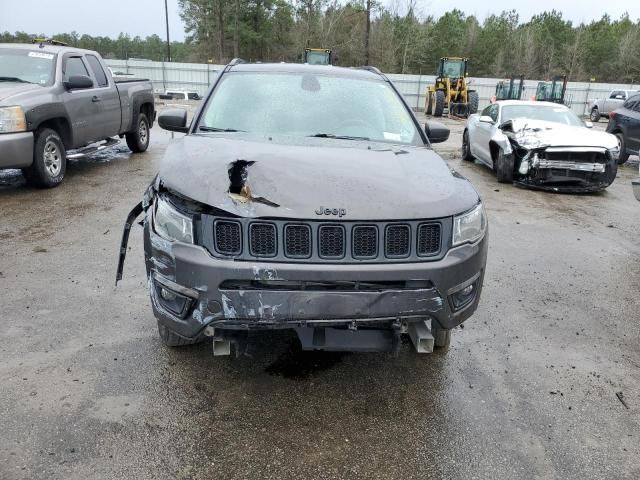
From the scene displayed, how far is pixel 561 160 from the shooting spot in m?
8.71

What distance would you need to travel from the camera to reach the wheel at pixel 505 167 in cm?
920

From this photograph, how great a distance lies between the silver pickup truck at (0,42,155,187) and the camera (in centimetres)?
664

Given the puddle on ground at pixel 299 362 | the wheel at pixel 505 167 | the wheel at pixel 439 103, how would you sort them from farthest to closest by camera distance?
1. the wheel at pixel 439 103
2. the wheel at pixel 505 167
3. the puddle on ground at pixel 299 362

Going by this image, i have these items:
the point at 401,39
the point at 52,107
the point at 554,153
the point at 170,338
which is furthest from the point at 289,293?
the point at 401,39

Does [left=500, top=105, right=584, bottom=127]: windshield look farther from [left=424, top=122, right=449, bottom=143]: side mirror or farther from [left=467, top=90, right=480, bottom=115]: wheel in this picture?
[left=467, top=90, right=480, bottom=115]: wheel

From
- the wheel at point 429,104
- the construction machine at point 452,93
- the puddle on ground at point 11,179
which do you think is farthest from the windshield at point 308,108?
the wheel at point 429,104

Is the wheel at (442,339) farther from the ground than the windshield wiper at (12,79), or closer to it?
closer to it

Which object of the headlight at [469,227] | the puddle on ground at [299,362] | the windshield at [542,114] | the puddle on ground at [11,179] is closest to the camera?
the headlight at [469,227]

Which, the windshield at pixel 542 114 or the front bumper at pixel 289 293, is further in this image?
the windshield at pixel 542 114

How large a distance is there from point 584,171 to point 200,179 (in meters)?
8.05

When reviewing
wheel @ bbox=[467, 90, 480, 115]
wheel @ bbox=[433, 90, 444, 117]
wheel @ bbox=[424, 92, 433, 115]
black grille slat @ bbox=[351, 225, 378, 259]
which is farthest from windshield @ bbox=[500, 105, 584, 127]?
wheel @ bbox=[424, 92, 433, 115]

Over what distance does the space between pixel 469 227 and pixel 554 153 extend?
676 centimetres

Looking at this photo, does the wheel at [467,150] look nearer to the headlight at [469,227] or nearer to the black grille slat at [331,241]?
the headlight at [469,227]

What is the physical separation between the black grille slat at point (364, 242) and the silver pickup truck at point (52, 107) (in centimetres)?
583
